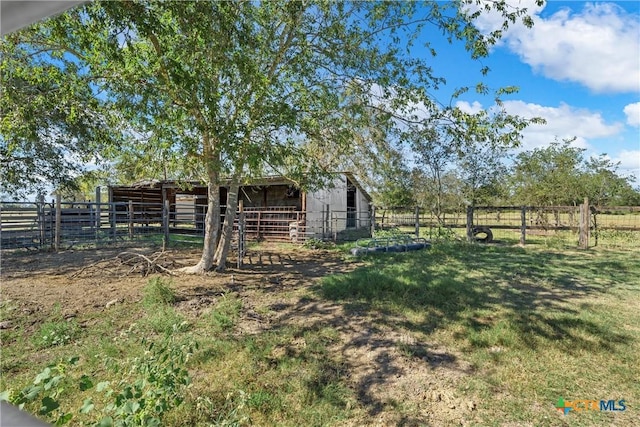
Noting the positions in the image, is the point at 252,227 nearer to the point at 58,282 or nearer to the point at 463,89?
the point at 58,282

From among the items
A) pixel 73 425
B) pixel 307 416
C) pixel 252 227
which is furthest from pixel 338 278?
pixel 252 227

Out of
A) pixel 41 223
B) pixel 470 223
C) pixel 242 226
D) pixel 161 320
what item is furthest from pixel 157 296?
pixel 470 223

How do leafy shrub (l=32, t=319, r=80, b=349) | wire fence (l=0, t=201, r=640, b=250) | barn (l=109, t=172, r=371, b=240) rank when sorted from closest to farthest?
leafy shrub (l=32, t=319, r=80, b=349) < wire fence (l=0, t=201, r=640, b=250) < barn (l=109, t=172, r=371, b=240)

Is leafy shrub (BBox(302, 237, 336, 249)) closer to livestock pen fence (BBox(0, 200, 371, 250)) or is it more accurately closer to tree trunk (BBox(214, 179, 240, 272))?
livestock pen fence (BBox(0, 200, 371, 250))

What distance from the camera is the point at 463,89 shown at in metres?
5.83

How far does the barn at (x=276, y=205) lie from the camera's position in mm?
13195

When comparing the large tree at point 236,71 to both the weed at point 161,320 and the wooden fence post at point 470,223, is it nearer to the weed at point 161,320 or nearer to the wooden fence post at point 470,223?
the weed at point 161,320

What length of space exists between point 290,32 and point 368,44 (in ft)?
4.58

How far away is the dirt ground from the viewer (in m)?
2.80

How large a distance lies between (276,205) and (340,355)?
510 inches

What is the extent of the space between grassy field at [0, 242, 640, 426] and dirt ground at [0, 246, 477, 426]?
2 centimetres

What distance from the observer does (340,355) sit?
138 inches

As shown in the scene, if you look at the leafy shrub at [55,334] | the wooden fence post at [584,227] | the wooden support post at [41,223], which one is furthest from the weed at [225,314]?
the wooden fence post at [584,227]

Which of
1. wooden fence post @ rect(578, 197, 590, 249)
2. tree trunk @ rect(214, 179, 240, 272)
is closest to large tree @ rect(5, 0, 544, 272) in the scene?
tree trunk @ rect(214, 179, 240, 272)
